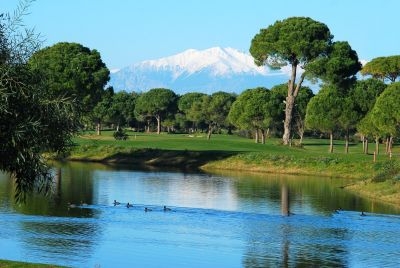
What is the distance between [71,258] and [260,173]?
196 feet

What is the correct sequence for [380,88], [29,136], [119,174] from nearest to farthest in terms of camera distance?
[29,136] → [119,174] → [380,88]

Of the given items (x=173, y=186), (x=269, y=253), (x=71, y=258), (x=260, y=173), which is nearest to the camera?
(x=71, y=258)

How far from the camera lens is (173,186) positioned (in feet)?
234

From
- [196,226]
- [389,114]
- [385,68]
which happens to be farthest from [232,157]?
[196,226]

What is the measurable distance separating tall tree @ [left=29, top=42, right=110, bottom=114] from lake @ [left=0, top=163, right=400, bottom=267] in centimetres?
1951

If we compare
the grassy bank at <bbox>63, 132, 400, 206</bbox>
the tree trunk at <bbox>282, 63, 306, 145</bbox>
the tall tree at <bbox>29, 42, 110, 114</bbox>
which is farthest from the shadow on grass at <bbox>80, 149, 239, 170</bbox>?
the tree trunk at <bbox>282, 63, 306, 145</bbox>

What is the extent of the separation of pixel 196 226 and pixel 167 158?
178 ft

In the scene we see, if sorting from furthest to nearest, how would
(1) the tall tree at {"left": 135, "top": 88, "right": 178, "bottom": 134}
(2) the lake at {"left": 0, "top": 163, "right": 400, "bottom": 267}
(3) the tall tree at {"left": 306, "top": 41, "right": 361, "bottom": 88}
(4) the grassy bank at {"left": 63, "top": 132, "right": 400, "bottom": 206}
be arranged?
1. (1) the tall tree at {"left": 135, "top": 88, "right": 178, "bottom": 134}
2. (3) the tall tree at {"left": 306, "top": 41, "right": 361, "bottom": 88}
3. (4) the grassy bank at {"left": 63, "top": 132, "right": 400, "bottom": 206}
4. (2) the lake at {"left": 0, "top": 163, "right": 400, "bottom": 267}

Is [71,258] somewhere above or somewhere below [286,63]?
below

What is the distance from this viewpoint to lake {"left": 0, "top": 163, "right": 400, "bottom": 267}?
1431 inches

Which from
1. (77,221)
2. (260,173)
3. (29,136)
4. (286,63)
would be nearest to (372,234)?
(77,221)

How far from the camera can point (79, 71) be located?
91.2 m

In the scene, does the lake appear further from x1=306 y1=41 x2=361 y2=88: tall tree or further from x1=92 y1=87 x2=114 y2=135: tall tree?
x1=92 y1=87 x2=114 y2=135: tall tree

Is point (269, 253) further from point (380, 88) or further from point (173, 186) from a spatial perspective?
point (380, 88)
